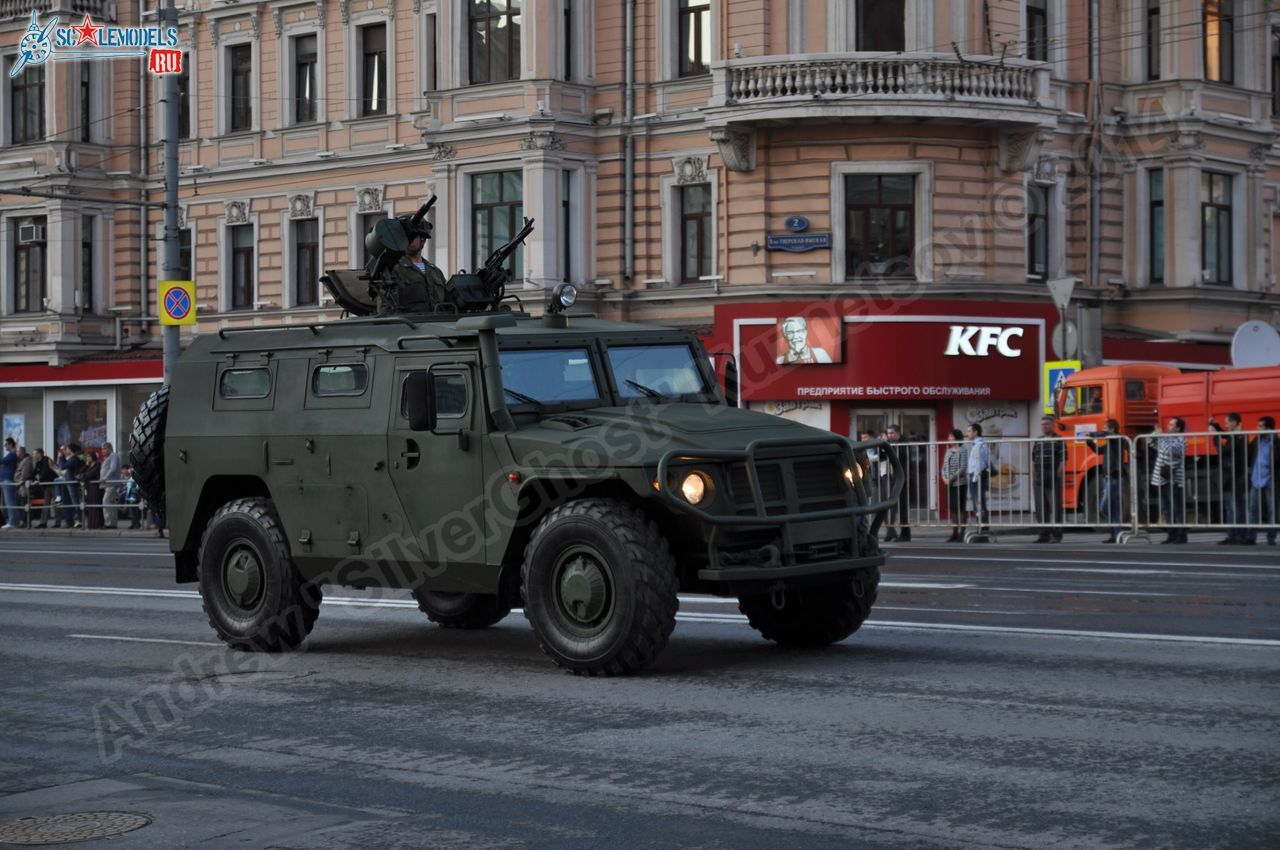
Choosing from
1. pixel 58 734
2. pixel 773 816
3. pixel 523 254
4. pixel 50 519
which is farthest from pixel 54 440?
pixel 773 816

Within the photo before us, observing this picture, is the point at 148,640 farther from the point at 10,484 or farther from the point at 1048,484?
the point at 10,484

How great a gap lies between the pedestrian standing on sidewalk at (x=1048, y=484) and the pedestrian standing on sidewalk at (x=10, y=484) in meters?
23.7

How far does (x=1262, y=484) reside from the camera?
2412 centimetres

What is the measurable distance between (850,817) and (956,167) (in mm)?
30797

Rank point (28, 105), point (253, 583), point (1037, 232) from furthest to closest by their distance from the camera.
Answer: point (28, 105) < point (1037, 232) < point (253, 583)

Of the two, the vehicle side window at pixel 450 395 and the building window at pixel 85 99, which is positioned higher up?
the building window at pixel 85 99

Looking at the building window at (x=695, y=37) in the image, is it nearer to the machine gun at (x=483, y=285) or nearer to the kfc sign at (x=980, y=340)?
the kfc sign at (x=980, y=340)

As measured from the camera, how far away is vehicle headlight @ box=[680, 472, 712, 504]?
10629 mm

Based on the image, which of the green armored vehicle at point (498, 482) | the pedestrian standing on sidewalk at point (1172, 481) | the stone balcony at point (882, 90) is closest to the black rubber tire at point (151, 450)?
the green armored vehicle at point (498, 482)

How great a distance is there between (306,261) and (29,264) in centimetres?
849

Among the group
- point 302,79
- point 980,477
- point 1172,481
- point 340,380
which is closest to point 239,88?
point 302,79

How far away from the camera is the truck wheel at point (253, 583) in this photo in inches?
504

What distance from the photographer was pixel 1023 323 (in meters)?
37.1

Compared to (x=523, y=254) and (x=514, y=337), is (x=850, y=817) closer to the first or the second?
(x=514, y=337)
